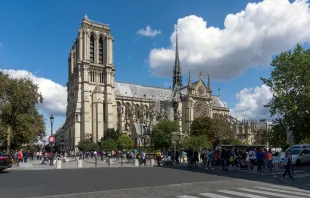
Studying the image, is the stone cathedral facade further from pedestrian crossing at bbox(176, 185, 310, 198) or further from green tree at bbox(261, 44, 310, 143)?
pedestrian crossing at bbox(176, 185, 310, 198)

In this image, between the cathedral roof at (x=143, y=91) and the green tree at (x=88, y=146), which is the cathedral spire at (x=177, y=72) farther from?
the green tree at (x=88, y=146)

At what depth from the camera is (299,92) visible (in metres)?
40.9

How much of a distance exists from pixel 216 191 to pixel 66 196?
219 inches

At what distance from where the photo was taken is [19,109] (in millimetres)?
37625

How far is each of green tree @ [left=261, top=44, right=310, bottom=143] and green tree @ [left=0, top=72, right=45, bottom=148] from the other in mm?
29689

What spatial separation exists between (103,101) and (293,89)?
5914cm

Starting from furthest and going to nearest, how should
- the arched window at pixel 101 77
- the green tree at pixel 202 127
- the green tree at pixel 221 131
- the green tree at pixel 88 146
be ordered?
the arched window at pixel 101 77
the green tree at pixel 88 146
the green tree at pixel 202 127
the green tree at pixel 221 131

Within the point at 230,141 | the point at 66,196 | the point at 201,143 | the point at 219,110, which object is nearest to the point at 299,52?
the point at 201,143

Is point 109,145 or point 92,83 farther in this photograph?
point 92,83

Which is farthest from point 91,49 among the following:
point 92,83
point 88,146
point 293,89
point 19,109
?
point 293,89

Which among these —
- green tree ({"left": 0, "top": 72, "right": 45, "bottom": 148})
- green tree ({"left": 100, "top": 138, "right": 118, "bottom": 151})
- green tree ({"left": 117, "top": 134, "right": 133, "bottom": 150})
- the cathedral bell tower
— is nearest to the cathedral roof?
the cathedral bell tower

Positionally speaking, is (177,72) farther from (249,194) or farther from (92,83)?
(249,194)

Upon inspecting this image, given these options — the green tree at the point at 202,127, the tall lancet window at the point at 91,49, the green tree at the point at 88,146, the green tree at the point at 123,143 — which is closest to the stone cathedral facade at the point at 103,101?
the tall lancet window at the point at 91,49

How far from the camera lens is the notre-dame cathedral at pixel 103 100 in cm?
8775
